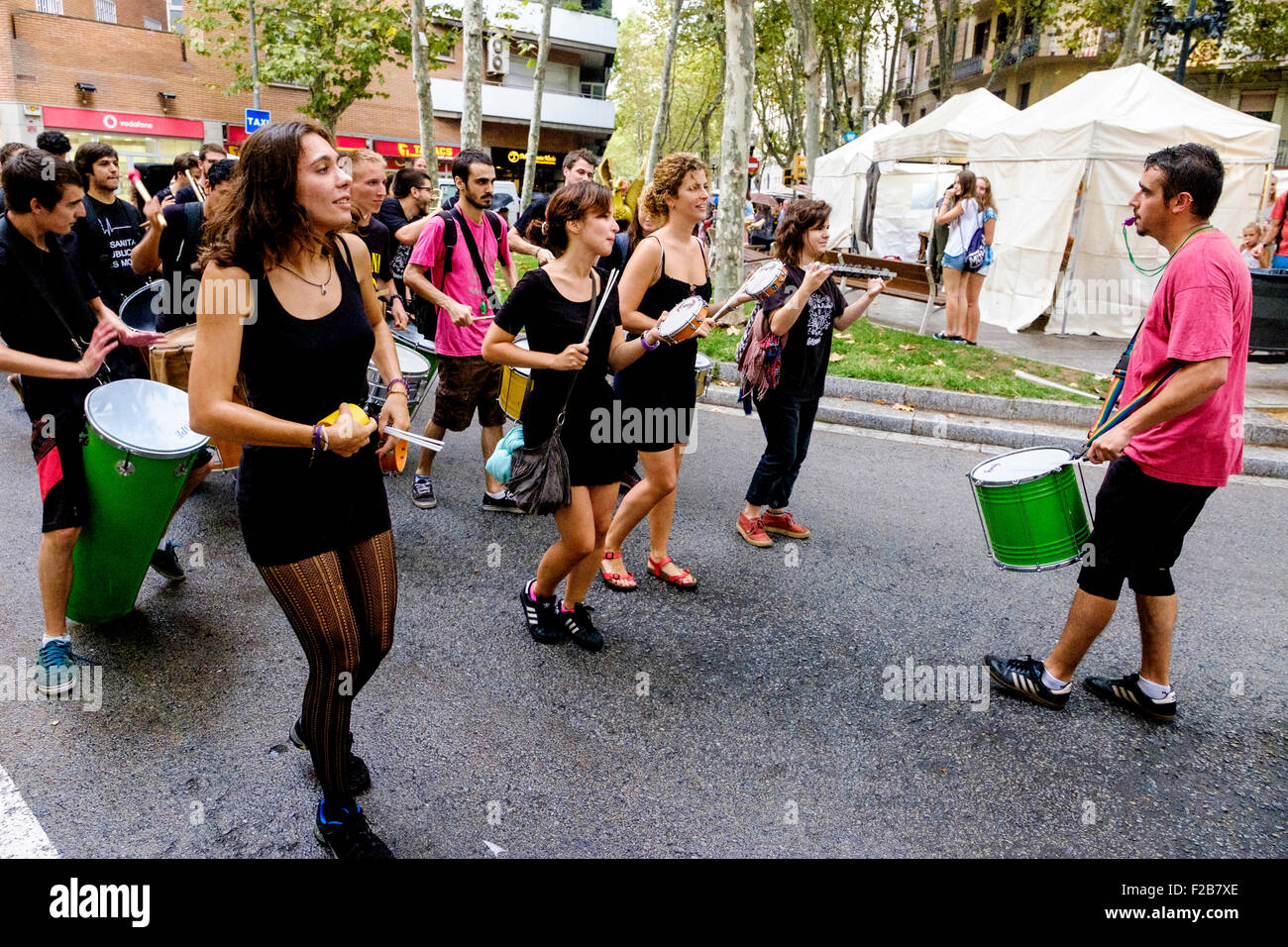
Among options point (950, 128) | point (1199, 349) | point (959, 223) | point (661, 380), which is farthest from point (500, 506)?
point (950, 128)

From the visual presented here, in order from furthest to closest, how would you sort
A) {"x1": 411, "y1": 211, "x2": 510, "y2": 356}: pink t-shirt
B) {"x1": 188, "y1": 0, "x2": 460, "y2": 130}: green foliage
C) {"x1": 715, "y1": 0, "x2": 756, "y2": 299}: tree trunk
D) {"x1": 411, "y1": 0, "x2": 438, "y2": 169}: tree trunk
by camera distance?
{"x1": 188, "y1": 0, "x2": 460, "y2": 130}: green foliage
{"x1": 411, "y1": 0, "x2": 438, "y2": 169}: tree trunk
{"x1": 715, "y1": 0, "x2": 756, "y2": 299}: tree trunk
{"x1": 411, "y1": 211, "x2": 510, "y2": 356}: pink t-shirt

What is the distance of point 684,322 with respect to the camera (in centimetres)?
335

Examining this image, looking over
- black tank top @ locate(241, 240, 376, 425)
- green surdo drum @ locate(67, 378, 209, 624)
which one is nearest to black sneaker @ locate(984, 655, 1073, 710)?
black tank top @ locate(241, 240, 376, 425)

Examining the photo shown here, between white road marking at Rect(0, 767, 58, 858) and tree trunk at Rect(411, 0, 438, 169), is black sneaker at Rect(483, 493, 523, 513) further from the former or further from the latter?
tree trunk at Rect(411, 0, 438, 169)

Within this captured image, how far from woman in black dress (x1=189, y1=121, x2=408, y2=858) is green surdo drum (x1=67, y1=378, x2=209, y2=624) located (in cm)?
122

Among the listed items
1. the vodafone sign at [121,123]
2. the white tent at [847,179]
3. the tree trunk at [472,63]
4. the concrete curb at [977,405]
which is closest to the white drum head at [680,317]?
the concrete curb at [977,405]

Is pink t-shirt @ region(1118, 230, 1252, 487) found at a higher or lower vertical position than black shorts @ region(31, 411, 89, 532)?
higher

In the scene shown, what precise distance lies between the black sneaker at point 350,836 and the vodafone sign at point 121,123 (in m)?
32.5

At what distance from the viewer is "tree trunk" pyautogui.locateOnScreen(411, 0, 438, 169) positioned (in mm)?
16203

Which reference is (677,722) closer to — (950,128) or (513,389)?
(513,389)

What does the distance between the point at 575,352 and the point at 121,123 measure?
33.1 metres

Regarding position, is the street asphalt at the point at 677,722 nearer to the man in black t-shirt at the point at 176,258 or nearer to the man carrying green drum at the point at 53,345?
the man carrying green drum at the point at 53,345
